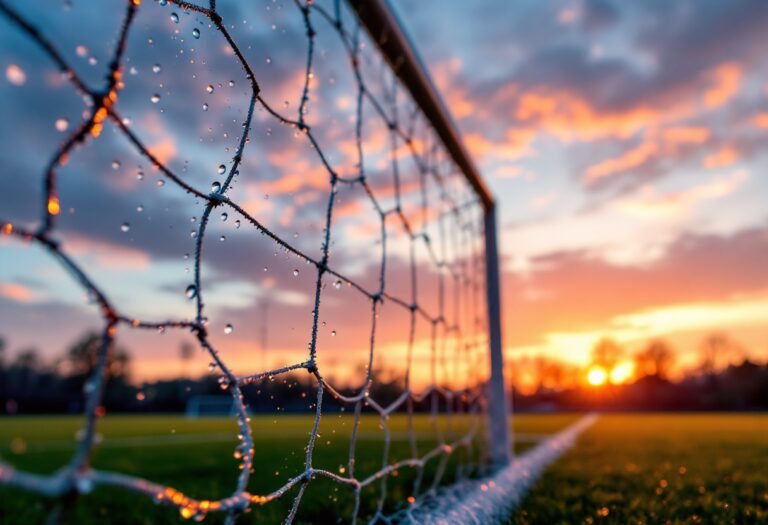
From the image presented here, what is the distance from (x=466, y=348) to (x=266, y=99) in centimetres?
232

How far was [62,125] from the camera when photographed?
2.18 ft

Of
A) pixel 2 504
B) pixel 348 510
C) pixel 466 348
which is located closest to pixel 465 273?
pixel 466 348

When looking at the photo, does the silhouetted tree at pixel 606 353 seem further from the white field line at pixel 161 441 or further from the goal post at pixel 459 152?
the goal post at pixel 459 152

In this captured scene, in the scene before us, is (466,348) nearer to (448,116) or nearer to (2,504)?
(448,116)

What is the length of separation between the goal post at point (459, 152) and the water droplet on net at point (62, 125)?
164 centimetres

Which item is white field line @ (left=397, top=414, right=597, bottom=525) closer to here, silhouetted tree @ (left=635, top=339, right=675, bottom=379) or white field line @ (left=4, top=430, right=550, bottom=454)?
white field line @ (left=4, top=430, right=550, bottom=454)

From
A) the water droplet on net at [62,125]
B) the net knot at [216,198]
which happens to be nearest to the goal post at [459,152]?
the net knot at [216,198]

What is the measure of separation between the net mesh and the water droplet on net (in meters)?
0.01

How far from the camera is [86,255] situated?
72 cm

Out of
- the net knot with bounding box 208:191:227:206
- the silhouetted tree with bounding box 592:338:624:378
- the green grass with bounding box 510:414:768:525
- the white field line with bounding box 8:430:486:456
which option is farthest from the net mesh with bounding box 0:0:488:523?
the silhouetted tree with bounding box 592:338:624:378

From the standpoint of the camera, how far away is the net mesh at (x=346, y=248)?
66 centimetres

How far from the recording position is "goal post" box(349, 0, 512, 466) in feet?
7.37

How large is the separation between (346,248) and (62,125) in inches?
53.5

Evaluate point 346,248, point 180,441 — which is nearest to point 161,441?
point 180,441
